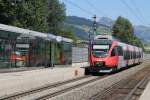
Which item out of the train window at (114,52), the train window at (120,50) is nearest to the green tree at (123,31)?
the train window at (120,50)

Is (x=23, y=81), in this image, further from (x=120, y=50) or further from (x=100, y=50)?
(x=120, y=50)

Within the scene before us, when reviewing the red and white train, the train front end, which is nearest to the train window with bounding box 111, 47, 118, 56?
the red and white train

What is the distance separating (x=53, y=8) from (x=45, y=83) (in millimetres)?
90581

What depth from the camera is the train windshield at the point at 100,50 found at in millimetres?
40719

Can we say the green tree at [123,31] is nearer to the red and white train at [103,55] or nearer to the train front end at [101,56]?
the red and white train at [103,55]

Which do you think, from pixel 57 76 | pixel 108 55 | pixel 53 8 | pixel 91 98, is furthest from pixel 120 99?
pixel 53 8

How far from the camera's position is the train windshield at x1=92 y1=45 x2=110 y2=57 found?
134 feet

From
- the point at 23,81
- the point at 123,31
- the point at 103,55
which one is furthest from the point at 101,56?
the point at 123,31

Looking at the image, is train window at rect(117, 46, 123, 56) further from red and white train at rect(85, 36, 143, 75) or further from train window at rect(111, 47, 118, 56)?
red and white train at rect(85, 36, 143, 75)

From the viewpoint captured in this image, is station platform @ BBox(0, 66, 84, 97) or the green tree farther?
the green tree

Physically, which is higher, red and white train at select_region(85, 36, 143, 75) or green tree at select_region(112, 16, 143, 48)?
green tree at select_region(112, 16, 143, 48)

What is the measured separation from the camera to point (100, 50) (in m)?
40.9

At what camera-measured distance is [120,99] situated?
66.8 ft

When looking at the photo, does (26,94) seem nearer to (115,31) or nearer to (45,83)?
(45,83)
